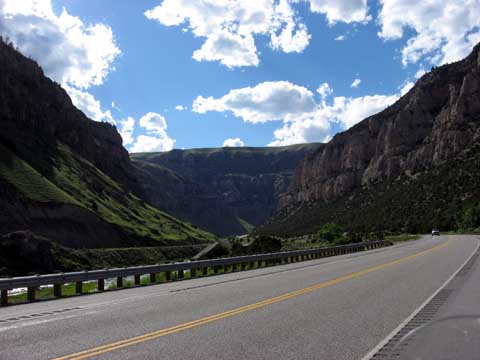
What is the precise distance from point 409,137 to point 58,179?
94.7 meters

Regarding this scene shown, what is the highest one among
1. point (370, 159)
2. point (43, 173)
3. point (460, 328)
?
point (370, 159)

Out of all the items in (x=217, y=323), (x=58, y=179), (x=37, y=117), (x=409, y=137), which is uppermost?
(x=37, y=117)

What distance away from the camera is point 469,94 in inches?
4766

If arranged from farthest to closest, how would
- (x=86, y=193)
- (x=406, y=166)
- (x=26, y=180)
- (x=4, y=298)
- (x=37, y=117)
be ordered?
(x=406, y=166)
(x=37, y=117)
(x=86, y=193)
(x=26, y=180)
(x=4, y=298)

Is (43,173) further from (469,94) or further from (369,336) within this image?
(469,94)

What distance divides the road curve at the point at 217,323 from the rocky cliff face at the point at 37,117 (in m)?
77.5

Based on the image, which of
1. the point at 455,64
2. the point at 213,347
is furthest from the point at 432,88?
the point at 213,347

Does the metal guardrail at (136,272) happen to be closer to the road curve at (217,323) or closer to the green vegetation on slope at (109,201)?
the road curve at (217,323)

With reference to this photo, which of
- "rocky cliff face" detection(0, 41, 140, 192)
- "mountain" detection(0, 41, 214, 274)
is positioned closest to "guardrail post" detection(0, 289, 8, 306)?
"mountain" detection(0, 41, 214, 274)

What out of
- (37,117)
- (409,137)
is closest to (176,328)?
(37,117)

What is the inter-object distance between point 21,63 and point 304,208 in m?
96.7

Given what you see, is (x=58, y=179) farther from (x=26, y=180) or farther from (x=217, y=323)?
(x=217, y=323)

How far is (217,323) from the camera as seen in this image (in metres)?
8.79

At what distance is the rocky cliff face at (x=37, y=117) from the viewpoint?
9288cm
